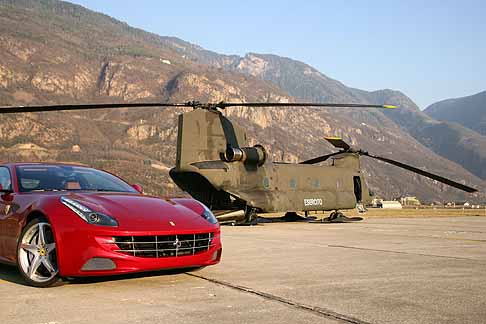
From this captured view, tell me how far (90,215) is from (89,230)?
0.22 meters

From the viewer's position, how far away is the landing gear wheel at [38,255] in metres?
6.09

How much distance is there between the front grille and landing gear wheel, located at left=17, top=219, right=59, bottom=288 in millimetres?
790

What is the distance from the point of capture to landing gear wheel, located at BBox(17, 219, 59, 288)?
6.09 meters

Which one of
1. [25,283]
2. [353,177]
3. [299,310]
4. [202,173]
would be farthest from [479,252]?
[353,177]

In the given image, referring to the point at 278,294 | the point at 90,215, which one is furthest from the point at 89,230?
the point at 278,294

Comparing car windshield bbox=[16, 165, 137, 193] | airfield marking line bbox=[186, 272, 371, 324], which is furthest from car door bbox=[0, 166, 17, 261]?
airfield marking line bbox=[186, 272, 371, 324]

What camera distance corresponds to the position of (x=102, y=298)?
214 inches

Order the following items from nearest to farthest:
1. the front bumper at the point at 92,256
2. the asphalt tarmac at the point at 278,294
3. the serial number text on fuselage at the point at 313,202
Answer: the asphalt tarmac at the point at 278,294
the front bumper at the point at 92,256
the serial number text on fuselage at the point at 313,202

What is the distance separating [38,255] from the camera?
20.3 ft

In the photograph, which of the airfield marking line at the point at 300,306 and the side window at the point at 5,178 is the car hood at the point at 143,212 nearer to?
the airfield marking line at the point at 300,306

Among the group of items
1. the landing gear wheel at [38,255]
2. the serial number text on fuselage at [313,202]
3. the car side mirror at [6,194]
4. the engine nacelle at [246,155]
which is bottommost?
the landing gear wheel at [38,255]

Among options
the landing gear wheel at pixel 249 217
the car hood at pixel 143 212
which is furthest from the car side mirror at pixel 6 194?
the landing gear wheel at pixel 249 217

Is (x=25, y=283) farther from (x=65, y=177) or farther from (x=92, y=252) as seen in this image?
(x=65, y=177)

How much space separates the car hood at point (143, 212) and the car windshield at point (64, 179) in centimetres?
48
